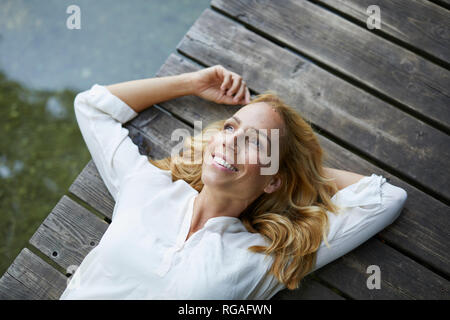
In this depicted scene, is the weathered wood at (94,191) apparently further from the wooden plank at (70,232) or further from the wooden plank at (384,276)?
the wooden plank at (384,276)

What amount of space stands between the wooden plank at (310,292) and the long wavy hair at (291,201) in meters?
0.11

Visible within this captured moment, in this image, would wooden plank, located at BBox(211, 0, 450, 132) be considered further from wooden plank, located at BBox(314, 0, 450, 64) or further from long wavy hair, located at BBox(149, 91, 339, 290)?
long wavy hair, located at BBox(149, 91, 339, 290)

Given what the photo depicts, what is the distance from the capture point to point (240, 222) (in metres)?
1.91

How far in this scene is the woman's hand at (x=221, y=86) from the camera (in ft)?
6.72

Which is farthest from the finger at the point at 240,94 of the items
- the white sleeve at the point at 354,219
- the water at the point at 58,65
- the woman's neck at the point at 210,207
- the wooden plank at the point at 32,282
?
the water at the point at 58,65

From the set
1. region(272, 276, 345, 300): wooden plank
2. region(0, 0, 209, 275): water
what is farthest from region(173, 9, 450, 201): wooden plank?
region(0, 0, 209, 275): water

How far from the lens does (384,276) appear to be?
6.23 ft

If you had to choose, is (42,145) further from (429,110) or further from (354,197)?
(429,110)

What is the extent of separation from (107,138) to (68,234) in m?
0.61

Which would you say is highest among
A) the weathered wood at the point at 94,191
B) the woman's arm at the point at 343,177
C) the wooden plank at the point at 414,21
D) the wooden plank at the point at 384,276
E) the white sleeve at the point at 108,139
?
the wooden plank at the point at 414,21

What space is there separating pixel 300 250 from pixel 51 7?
3440 mm

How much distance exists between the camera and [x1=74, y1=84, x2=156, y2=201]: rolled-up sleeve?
6.29 ft

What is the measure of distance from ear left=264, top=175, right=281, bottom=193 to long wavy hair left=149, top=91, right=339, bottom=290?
0.03m
